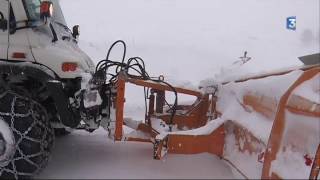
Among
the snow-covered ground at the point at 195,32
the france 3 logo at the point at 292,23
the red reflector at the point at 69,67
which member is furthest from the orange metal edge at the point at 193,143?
the france 3 logo at the point at 292,23

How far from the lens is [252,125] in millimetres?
4035

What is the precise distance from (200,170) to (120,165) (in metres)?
0.80

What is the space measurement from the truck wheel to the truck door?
16.5 inches

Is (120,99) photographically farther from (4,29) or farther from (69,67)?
(4,29)

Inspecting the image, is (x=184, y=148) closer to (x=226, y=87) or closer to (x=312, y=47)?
(x=226, y=87)

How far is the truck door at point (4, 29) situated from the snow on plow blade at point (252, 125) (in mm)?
1078

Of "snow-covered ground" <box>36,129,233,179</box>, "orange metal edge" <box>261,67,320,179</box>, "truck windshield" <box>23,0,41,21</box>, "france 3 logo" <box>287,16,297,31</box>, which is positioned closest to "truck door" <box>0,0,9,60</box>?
→ "truck windshield" <box>23,0,41,21</box>

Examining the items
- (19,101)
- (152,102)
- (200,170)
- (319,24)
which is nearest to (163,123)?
(152,102)

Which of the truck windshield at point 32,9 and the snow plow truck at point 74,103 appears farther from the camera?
the truck windshield at point 32,9

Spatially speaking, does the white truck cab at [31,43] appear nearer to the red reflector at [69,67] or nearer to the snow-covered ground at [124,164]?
the red reflector at [69,67]

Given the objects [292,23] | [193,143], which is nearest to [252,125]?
[193,143]

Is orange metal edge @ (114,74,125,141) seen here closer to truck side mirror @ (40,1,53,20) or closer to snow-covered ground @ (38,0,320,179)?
truck side mirror @ (40,1,53,20)

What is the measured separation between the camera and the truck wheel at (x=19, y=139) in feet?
13.1

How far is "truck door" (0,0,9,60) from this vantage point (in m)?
4.29
